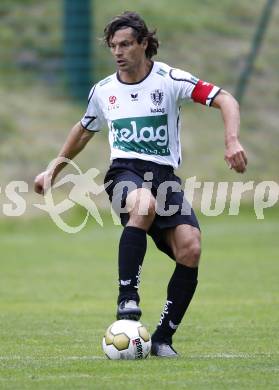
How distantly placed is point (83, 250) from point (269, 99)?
1345cm

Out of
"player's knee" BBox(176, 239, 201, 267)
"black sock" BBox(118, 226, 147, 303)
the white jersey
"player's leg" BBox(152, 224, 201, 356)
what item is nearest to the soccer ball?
"black sock" BBox(118, 226, 147, 303)

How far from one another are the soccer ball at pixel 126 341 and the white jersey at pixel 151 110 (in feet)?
3.94

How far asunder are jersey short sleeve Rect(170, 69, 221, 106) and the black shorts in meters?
0.52

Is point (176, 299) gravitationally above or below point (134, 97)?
below

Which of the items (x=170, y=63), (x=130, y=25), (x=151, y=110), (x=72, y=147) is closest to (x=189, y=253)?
(x=151, y=110)

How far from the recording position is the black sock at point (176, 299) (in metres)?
8.02

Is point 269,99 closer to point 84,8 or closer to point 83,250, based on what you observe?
point 84,8

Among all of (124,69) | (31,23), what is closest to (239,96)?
(31,23)

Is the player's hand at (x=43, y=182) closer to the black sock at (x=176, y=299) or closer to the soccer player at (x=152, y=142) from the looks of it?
the soccer player at (x=152, y=142)

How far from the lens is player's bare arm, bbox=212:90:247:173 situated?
7414 millimetres

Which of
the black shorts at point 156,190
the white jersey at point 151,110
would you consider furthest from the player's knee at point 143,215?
the white jersey at point 151,110

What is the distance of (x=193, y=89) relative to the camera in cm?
808

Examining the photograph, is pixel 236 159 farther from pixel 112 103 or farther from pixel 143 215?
pixel 112 103

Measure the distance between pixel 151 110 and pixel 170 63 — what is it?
77.9 feet
